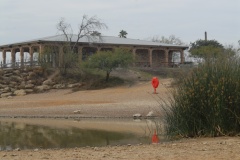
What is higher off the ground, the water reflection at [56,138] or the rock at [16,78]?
the rock at [16,78]

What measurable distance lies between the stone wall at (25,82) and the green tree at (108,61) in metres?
2.90

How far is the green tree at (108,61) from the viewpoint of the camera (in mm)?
43750

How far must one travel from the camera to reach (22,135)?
1773 centimetres

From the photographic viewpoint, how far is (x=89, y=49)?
5597 centimetres

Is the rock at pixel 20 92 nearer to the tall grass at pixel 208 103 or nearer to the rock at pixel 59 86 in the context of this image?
the rock at pixel 59 86

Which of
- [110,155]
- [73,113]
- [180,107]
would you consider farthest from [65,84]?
[110,155]

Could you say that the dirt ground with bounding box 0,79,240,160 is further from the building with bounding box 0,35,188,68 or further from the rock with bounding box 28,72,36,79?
the building with bounding box 0,35,188,68

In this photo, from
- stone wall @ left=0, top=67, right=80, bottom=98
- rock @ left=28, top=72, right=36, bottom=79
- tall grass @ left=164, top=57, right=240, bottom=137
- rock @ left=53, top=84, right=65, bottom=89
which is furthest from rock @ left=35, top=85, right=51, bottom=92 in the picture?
tall grass @ left=164, top=57, right=240, bottom=137

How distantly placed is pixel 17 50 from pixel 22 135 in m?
42.6

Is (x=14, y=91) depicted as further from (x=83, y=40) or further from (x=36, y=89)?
(x=83, y=40)

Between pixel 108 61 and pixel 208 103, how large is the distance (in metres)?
30.8

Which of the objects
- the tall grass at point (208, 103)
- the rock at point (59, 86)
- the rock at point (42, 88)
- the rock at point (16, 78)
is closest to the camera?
the tall grass at point (208, 103)

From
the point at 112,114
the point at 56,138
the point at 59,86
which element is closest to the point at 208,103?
the point at 56,138

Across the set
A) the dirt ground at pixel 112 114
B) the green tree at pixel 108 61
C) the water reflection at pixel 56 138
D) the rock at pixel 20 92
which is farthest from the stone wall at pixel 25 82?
the water reflection at pixel 56 138
